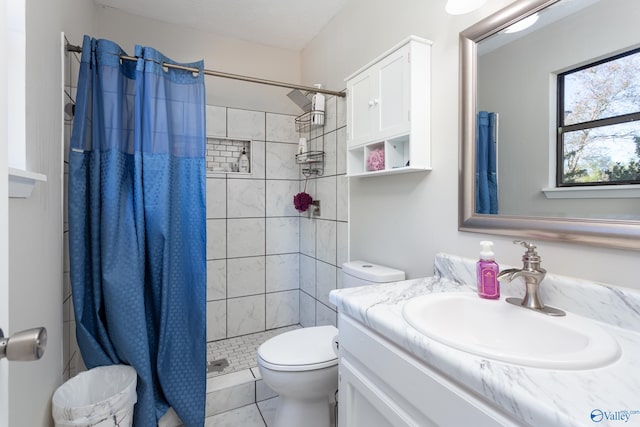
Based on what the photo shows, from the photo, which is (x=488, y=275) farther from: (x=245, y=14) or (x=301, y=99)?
(x=245, y=14)

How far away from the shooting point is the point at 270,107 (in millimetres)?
2561

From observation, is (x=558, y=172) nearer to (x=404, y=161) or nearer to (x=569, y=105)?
(x=569, y=105)

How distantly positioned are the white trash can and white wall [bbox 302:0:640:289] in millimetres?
1275

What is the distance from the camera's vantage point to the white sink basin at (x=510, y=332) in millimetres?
598

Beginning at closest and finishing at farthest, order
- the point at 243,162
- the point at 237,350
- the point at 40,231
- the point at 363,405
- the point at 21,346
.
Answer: the point at 21,346 → the point at 363,405 → the point at 40,231 → the point at 237,350 → the point at 243,162

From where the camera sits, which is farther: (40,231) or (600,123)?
(40,231)

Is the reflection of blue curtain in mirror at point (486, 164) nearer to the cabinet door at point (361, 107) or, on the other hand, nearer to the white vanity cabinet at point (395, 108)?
the white vanity cabinet at point (395, 108)

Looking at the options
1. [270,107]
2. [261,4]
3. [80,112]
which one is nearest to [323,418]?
[80,112]

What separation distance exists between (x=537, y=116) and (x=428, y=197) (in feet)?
1.60

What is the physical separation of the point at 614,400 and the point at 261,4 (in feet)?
7.81

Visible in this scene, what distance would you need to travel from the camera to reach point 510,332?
2.89ft

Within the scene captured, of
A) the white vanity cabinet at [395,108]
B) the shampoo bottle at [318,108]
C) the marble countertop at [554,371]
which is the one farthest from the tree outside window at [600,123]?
the shampoo bottle at [318,108]

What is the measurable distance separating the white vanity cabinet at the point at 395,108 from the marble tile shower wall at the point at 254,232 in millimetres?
1021

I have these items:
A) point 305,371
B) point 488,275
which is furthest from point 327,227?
point 488,275
